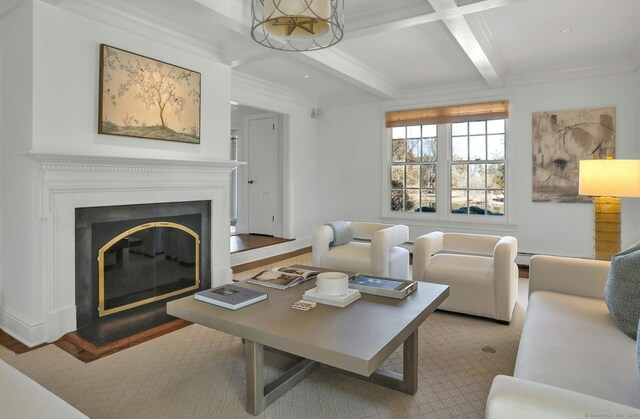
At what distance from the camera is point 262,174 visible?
637 cm

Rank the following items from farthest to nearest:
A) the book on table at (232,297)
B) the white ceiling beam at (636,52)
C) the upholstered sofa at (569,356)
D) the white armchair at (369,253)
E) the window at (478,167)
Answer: the window at (478,167)
the white ceiling beam at (636,52)
the white armchair at (369,253)
the book on table at (232,297)
the upholstered sofa at (569,356)

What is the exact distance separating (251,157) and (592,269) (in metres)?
5.21

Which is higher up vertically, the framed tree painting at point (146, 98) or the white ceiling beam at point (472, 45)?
the white ceiling beam at point (472, 45)

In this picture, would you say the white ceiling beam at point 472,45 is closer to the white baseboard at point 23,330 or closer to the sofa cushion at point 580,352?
the sofa cushion at point 580,352

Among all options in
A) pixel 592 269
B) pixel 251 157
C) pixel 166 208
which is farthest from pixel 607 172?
pixel 251 157

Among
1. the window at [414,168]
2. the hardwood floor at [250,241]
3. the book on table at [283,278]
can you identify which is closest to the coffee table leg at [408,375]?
the book on table at [283,278]

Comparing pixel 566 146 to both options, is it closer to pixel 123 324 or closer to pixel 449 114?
pixel 449 114

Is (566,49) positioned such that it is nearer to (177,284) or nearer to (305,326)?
(305,326)

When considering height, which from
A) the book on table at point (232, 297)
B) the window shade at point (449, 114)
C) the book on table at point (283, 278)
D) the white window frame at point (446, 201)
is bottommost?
the book on table at point (232, 297)

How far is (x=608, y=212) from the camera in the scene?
2859mm

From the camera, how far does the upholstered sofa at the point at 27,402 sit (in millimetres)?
1067

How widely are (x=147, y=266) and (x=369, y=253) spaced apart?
2.00m

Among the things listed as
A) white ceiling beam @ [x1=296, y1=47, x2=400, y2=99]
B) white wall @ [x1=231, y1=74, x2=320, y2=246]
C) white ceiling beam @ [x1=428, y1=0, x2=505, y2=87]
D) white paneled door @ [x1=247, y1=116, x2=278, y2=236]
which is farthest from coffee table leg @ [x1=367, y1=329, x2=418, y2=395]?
white paneled door @ [x1=247, y1=116, x2=278, y2=236]

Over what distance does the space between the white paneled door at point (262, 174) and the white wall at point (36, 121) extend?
3.26 meters
